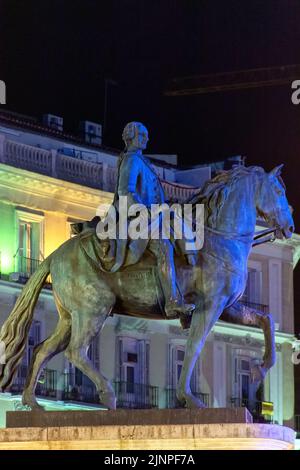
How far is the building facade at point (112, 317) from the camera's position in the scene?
4953 centimetres

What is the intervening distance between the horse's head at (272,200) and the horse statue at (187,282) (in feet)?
0.03

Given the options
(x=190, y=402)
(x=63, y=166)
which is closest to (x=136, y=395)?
(x=63, y=166)

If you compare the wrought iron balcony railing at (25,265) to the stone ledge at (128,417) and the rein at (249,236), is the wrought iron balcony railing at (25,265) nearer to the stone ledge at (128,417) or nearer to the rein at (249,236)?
the rein at (249,236)

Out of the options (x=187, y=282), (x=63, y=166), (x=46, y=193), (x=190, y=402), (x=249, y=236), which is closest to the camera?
(x=190, y=402)

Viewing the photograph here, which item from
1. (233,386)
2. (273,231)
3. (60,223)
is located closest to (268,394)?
(233,386)

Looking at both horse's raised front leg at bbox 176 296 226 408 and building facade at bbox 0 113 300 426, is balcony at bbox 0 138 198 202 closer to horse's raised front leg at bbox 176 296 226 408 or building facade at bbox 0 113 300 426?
building facade at bbox 0 113 300 426

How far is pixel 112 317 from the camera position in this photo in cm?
4994

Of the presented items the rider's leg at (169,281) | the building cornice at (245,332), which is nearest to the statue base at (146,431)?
the rider's leg at (169,281)

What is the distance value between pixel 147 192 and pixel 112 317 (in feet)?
95.7

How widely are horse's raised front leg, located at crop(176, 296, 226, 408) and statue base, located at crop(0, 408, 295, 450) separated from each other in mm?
619

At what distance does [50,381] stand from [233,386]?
336 inches

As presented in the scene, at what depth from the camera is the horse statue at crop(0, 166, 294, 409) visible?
67.5 ft

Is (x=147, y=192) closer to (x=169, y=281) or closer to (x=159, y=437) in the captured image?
(x=169, y=281)

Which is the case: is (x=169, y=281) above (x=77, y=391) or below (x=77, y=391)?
below
